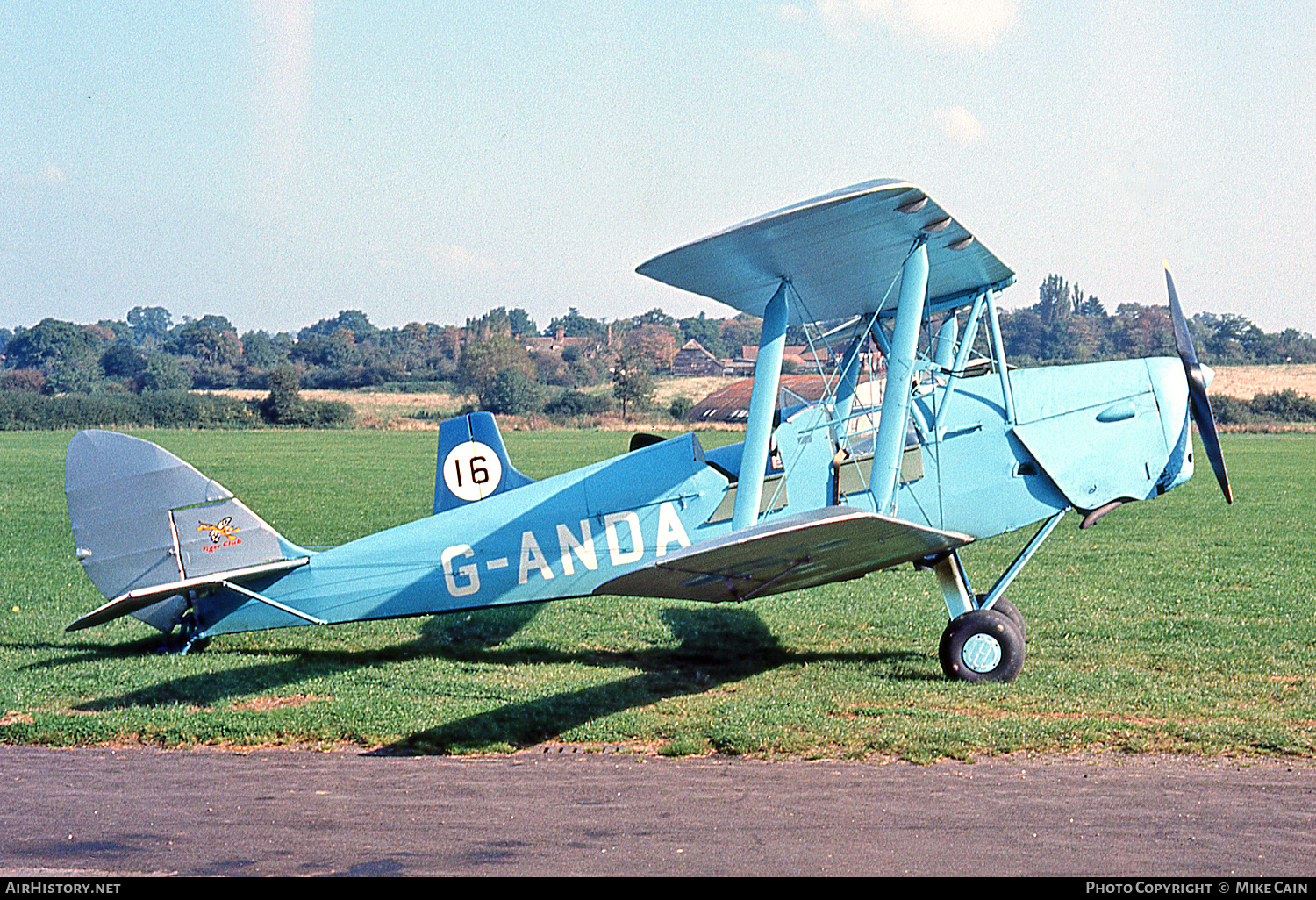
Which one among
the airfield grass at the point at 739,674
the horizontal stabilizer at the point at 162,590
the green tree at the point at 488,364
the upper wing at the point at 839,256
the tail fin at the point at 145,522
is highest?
the green tree at the point at 488,364

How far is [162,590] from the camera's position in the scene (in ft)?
26.2

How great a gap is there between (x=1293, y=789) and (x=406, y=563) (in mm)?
5949

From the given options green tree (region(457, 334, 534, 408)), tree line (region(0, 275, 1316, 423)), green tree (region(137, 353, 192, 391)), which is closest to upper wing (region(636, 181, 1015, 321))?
tree line (region(0, 275, 1316, 423))

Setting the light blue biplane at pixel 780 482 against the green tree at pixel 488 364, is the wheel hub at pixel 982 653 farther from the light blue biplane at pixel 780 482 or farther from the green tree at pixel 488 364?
the green tree at pixel 488 364

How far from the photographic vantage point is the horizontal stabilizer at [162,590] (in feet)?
25.5

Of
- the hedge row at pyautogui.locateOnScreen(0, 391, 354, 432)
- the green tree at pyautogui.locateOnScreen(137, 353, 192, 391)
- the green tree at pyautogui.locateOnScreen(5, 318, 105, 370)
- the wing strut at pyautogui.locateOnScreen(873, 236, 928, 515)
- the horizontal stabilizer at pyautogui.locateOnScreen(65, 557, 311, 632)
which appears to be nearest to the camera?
the wing strut at pyautogui.locateOnScreen(873, 236, 928, 515)

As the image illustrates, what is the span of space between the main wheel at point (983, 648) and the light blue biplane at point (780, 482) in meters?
0.01

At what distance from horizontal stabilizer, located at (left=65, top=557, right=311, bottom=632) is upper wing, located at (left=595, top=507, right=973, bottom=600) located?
3319 millimetres

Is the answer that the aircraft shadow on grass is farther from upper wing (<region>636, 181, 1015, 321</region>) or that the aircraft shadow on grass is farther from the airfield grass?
upper wing (<region>636, 181, 1015, 321</region>)

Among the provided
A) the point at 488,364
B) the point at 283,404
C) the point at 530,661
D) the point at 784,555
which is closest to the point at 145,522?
the point at 530,661

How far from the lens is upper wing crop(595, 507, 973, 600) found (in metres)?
6.02

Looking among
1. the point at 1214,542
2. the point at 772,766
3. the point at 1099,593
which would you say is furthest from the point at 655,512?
the point at 1214,542

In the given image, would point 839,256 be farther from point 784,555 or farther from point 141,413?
point 141,413

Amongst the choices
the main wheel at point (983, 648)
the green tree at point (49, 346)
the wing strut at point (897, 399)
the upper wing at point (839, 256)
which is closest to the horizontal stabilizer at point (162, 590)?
the upper wing at point (839, 256)
